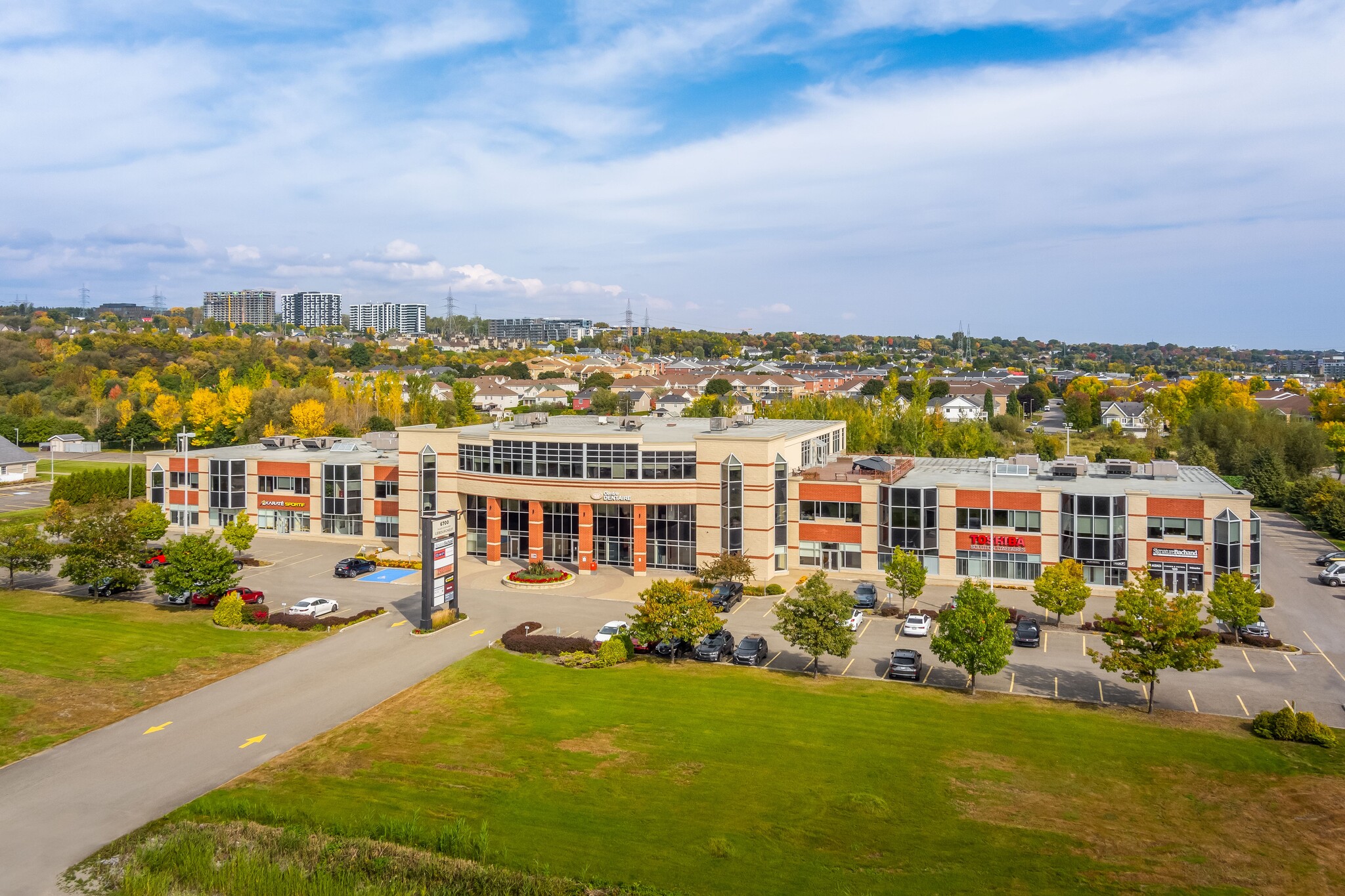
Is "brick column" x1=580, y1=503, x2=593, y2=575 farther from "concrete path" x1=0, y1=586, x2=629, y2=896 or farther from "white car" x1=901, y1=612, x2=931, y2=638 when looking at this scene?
"white car" x1=901, y1=612, x2=931, y2=638

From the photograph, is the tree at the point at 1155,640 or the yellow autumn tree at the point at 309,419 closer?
the tree at the point at 1155,640

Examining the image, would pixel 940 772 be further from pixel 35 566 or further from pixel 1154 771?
pixel 35 566

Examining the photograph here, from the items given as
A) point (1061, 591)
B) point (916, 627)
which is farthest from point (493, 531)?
point (1061, 591)

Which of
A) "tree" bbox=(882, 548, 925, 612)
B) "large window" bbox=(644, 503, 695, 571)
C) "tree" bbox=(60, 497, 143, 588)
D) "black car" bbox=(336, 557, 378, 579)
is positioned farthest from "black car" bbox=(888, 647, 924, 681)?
"tree" bbox=(60, 497, 143, 588)

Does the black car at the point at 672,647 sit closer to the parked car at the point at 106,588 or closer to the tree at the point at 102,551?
the tree at the point at 102,551

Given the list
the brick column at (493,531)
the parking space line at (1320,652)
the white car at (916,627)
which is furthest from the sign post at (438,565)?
the parking space line at (1320,652)

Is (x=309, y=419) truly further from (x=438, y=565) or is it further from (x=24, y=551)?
(x=438, y=565)

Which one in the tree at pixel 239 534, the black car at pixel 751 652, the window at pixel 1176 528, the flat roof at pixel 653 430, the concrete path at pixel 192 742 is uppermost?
the flat roof at pixel 653 430
